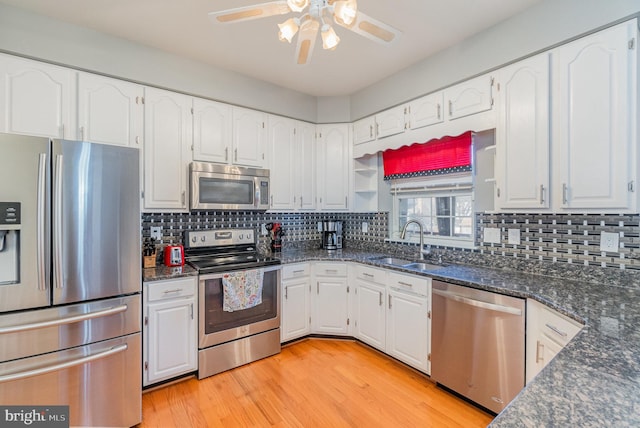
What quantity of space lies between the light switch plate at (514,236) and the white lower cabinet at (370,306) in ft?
3.34

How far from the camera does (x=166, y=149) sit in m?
2.57

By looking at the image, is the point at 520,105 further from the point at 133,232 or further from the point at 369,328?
the point at 133,232

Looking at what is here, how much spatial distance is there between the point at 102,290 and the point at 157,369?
0.82 meters

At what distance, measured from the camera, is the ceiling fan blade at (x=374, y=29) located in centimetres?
145

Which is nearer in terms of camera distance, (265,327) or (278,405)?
(278,405)

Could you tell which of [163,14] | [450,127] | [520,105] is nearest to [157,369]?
[163,14]

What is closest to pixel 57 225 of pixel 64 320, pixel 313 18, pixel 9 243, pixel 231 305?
pixel 9 243

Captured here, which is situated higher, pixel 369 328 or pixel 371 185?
pixel 371 185

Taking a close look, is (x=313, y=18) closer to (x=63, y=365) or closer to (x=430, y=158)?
(x=430, y=158)

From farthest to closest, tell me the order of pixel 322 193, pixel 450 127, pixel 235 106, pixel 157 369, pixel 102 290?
pixel 322 193
pixel 235 106
pixel 450 127
pixel 157 369
pixel 102 290

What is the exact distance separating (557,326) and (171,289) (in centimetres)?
244

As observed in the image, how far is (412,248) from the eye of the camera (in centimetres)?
306

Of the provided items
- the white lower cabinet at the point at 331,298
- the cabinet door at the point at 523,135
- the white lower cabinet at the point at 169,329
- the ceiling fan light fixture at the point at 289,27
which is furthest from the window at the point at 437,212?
the white lower cabinet at the point at 169,329

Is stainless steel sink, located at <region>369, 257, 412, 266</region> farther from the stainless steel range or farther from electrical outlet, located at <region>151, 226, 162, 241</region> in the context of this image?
electrical outlet, located at <region>151, 226, 162, 241</region>
